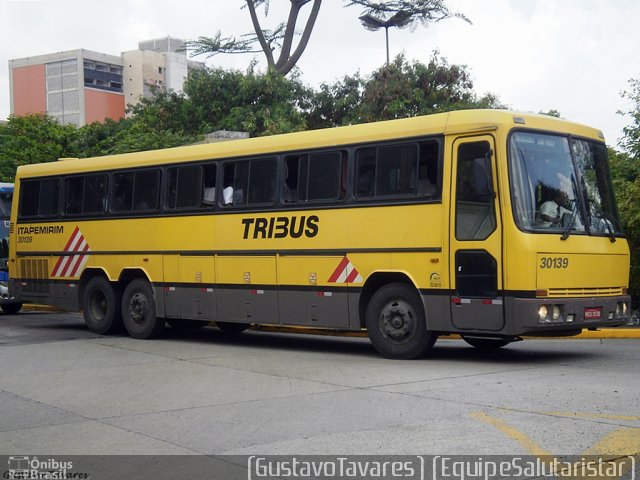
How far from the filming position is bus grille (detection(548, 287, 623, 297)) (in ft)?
38.7

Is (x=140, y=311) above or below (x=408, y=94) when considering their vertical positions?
below

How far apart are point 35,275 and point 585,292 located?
10946 mm

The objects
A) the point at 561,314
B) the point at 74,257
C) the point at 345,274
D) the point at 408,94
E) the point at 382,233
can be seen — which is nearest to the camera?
the point at 561,314

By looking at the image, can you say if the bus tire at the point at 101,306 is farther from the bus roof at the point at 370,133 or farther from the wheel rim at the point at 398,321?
the wheel rim at the point at 398,321

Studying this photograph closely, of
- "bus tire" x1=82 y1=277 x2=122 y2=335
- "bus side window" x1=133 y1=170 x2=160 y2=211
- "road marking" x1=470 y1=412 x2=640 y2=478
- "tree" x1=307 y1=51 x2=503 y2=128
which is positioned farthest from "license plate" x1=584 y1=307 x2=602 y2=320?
"tree" x1=307 y1=51 x2=503 y2=128

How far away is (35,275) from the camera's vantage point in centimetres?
1867

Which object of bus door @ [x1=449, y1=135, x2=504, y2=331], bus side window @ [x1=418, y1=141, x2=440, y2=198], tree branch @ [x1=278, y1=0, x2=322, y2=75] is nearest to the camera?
bus door @ [x1=449, y1=135, x2=504, y2=331]

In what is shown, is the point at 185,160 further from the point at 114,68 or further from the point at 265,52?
the point at 114,68

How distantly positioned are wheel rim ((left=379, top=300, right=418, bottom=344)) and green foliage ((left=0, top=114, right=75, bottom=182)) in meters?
31.1

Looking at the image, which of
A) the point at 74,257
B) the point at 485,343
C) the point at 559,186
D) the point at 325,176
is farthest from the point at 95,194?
the point at 559,186

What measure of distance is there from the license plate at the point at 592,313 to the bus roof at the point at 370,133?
233cm

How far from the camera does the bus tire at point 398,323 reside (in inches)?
498

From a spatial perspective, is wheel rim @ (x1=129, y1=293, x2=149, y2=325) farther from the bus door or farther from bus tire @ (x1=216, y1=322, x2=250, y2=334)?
the bus door

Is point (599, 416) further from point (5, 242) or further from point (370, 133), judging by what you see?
point (5, 242)
